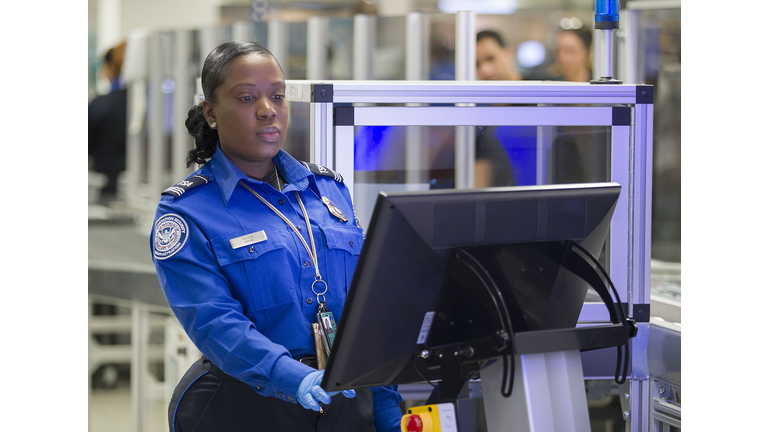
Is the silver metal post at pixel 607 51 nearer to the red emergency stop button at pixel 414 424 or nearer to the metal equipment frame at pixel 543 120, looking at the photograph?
the metal equipment frame at pixel 543 120

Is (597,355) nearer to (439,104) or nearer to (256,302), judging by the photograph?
(439,104)

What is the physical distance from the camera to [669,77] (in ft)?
12.6

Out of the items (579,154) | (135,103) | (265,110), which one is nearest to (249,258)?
(265,110)

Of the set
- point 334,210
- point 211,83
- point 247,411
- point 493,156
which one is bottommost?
point 247,411

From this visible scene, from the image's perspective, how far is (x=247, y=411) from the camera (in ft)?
5.01

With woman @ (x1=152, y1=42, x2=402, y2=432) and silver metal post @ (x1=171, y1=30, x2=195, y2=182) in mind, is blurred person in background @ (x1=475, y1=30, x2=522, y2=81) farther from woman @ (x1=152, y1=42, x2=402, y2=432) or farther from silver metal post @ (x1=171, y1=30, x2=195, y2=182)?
woman @ (x1=152, y1=42, x2=402, y2=432)

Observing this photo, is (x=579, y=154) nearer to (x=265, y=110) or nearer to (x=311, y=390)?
(x=265, y=110)

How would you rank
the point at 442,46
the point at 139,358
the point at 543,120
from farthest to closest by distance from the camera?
the point at 139,358 → the point at 442,46 → the point at 543,120

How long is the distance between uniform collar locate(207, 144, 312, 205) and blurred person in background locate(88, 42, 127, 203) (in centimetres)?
387

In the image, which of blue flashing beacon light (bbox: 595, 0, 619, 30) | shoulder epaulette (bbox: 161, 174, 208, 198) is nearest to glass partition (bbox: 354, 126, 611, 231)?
blue flashing beacon light (bbox: 595, 0, 619, 30)

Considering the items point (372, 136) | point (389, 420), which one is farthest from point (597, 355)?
point (372, 136)

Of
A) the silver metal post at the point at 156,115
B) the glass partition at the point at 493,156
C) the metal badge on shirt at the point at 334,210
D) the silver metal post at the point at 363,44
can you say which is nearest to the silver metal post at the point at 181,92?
the silver metal post at the point at 156,115

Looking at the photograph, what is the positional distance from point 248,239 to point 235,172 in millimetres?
144

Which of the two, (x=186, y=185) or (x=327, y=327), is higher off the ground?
(x=186, y=185)
